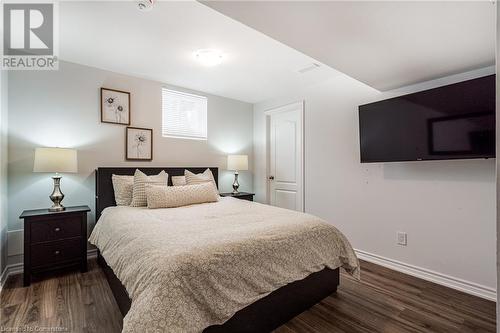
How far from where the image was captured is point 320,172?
3547 mm

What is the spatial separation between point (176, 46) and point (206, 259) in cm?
217

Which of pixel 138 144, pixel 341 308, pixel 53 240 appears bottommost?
pixel 341 308

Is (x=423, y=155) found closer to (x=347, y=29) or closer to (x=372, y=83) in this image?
(x=372, y=83)

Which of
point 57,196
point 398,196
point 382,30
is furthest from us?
point 398,196

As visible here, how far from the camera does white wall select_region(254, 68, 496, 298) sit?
224 cm

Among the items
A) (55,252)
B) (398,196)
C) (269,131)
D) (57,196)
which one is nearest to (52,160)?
(57,196)

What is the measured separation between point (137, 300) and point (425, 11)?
230 centimetres

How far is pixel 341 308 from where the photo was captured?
Result: 6.53 feet

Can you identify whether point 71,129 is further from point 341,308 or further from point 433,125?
point 433,125

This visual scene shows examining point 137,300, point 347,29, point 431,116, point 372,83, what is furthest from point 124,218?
point 431,116

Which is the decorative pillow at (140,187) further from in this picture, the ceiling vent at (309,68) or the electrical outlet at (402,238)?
the electrical outlet at (402,238)

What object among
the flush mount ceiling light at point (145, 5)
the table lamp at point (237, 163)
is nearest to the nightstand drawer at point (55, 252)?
the table lamp at point (237, 163)

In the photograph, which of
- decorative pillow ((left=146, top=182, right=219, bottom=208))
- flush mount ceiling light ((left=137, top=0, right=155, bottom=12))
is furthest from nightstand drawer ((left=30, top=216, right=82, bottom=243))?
flush mount ceiling light ((left=137, top=0, right=155, bottom=12))

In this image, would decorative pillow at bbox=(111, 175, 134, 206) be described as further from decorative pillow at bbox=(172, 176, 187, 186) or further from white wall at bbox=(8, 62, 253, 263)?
decorative pillow at bbox=(172, 176, 187, 186)
